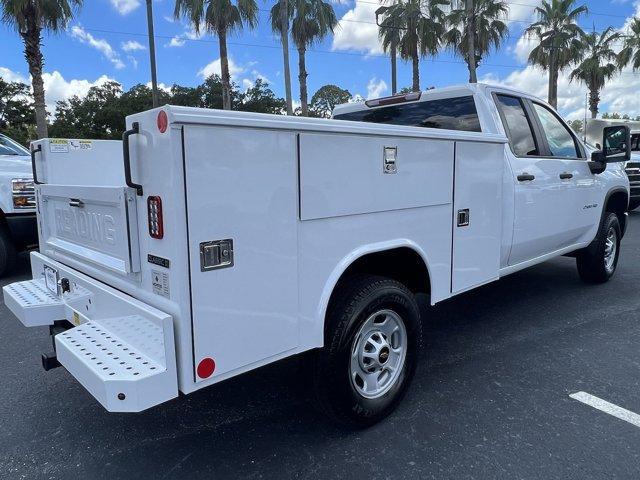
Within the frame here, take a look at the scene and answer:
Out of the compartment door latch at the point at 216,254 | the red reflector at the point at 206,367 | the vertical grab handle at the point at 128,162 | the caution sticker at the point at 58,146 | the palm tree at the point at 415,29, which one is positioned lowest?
the red reflector at the point at 206,367

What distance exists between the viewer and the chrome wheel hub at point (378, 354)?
2.81 m

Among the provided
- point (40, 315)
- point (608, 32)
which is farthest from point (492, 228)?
point (608, 32)

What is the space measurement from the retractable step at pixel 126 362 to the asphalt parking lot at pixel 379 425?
2.33 ft

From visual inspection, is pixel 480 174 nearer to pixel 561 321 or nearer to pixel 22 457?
pixel 561 321

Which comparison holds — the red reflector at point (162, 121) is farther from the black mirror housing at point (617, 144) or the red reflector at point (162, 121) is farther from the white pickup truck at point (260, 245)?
the black mirror housing at point (617, 144)

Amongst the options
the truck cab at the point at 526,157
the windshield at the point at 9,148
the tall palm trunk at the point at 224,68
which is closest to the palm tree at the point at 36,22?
the tall palm trunk at the point at 224,68

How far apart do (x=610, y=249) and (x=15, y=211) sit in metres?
7.10

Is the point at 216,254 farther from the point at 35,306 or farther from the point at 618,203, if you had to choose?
the point at 618,203

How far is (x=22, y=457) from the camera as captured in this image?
2.69 meters

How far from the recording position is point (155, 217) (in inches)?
82.4

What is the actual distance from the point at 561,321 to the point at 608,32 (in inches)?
1408

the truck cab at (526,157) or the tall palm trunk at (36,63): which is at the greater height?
the tall palm trunk at (36,63)

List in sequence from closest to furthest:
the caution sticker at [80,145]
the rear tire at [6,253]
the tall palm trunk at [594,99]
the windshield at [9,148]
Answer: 1. the caution sticker at [80,145]
2. the rear tire at [6,253]
3. the windshield at [9,148]
4. the tall palm trunk at [594,99]

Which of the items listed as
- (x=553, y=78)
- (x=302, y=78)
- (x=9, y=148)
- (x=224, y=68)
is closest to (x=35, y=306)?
(x=9, y=148)
